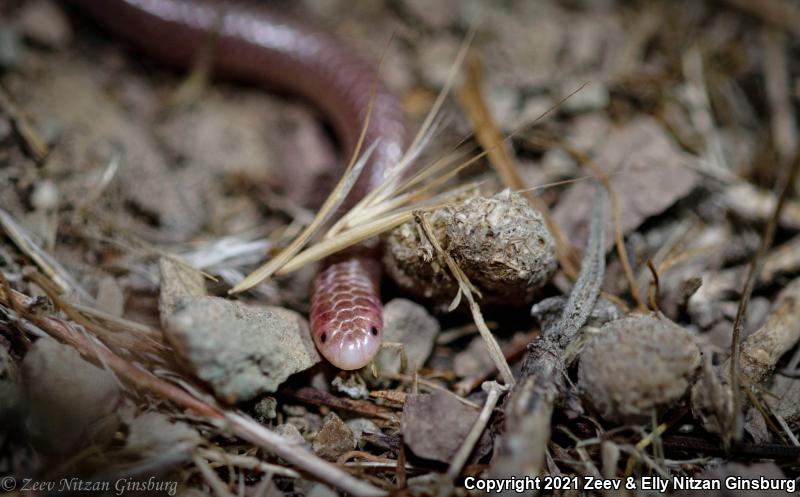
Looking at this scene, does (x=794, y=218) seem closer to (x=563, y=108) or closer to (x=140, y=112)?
(x=563, y=108)

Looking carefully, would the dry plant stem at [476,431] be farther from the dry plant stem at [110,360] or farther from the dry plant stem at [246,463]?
the dry plant stem at [110,360]

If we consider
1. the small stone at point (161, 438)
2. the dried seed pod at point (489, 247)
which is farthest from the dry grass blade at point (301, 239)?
the small stone at point (161, 438)

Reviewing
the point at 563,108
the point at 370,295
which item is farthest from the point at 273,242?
the point at 563,108

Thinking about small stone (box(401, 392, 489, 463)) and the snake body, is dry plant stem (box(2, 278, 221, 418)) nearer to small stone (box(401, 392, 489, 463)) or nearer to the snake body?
small stone (box(401, 392, 489, 463))

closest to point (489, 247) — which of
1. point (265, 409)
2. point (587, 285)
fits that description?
point (587, 285)

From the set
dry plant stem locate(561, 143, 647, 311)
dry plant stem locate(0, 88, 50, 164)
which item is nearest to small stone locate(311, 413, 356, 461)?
dry plant stem locate(561, 143, 647, 311)

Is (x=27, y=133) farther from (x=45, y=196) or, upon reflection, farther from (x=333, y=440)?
(x=333, y=440)
